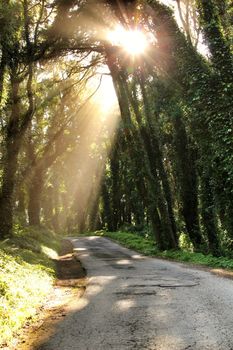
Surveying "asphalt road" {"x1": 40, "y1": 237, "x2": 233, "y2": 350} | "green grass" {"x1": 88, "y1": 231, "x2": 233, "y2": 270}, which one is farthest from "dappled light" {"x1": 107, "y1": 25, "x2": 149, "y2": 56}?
"asphalt road" {"x1": 40, "y1": 237, "x2": 233, "y2": 350}

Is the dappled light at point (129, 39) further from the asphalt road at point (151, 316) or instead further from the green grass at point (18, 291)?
the asphalt road at point (151, 316)

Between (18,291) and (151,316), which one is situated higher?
(18,291)

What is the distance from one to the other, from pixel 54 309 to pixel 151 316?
2.56 meters

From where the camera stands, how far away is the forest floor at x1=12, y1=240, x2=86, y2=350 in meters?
7.39

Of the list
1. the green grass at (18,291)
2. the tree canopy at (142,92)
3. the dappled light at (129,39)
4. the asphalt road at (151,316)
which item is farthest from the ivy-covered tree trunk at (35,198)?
the asphalt road at (151,316)

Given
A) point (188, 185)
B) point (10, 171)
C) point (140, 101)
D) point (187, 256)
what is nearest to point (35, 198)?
point (140, 101)

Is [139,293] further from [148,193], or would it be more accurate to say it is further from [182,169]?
[182,169]

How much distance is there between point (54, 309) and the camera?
32.1 ft

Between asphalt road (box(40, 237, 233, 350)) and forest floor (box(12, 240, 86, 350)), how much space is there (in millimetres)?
214

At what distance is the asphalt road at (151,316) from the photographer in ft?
22.1

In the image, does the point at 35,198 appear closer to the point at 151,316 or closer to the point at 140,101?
the point at 140,101

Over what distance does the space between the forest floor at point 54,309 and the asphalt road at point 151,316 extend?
214 millimetres

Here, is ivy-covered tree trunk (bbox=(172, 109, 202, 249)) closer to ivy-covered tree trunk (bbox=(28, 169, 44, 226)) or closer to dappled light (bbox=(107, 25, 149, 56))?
dappled light (bbox=(107, 25, 149, 56))

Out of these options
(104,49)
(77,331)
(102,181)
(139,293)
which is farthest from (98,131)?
(77,331)
